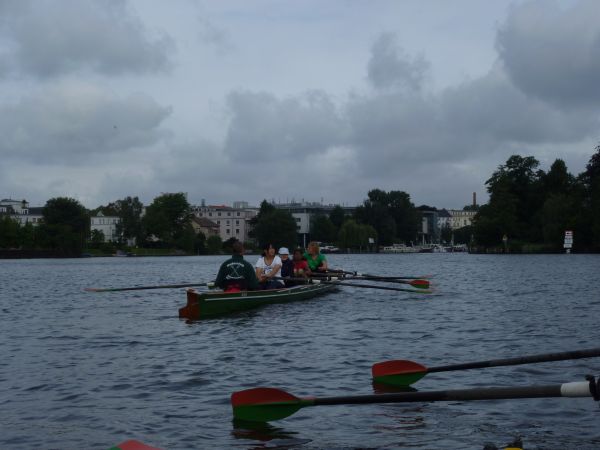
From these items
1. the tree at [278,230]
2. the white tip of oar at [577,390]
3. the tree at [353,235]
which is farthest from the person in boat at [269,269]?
the tree at [353,235]

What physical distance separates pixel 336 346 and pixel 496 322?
614 centimetres

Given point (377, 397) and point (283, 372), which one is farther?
point (283, 372)

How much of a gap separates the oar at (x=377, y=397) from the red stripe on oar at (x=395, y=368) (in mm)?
2512

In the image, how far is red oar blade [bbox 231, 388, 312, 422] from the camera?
8.48m

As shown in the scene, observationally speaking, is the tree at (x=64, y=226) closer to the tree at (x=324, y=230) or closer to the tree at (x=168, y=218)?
the tree at (x=168, y=218)

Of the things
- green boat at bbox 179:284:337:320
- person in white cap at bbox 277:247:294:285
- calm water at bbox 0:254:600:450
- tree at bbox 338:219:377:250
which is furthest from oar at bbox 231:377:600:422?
tree at bbox 338:219:377:250

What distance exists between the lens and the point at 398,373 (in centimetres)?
1058

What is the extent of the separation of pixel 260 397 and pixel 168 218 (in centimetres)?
15065

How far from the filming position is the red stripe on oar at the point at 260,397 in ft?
27.9

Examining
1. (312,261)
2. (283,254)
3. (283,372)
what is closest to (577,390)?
(283,372)

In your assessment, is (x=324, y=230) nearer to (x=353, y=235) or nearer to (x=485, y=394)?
(x=353, y=235)

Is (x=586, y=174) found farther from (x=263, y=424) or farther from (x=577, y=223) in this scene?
(x=263, y=424)

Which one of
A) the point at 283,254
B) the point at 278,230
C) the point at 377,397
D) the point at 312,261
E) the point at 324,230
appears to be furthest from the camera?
the point at 324,230

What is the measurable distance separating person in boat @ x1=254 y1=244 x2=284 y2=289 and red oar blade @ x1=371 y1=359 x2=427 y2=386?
39.8ft
